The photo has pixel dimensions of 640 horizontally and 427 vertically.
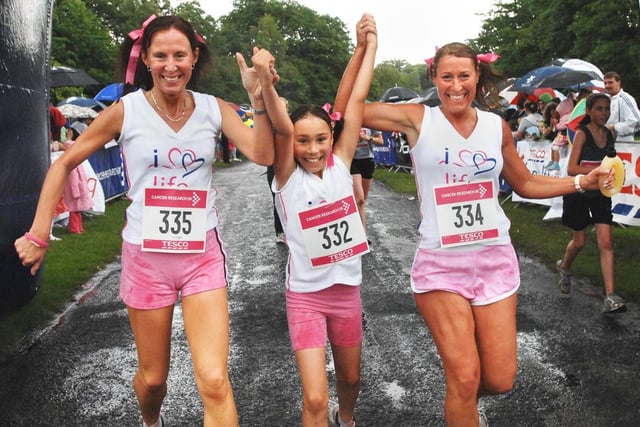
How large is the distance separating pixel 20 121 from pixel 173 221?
8.41 feet

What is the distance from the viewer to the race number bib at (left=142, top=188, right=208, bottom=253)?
11.4 ft

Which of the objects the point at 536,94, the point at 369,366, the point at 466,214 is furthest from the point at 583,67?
the point at 466,214

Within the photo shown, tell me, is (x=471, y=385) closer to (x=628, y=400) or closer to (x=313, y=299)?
(x=313, y=299)

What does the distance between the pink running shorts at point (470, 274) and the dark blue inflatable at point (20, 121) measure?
3.12 metres

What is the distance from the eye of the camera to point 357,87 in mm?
3795

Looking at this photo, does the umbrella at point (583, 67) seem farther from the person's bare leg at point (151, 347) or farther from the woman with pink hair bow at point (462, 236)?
the person's bare leg at point (151, 347)

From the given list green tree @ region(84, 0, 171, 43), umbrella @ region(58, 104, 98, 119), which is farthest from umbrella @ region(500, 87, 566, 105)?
green tree @ region(84, 0, 171, 43)

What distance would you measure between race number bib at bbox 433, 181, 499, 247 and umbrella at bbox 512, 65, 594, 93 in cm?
1149

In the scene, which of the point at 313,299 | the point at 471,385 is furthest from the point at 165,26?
the point at 471,385

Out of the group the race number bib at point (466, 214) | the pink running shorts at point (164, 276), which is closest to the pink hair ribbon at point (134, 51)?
the pink running shorts at point (164, 276)

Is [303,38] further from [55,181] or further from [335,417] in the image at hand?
[55,181]

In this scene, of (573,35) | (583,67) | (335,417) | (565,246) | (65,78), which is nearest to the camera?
(335,417)

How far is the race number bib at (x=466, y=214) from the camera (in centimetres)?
357

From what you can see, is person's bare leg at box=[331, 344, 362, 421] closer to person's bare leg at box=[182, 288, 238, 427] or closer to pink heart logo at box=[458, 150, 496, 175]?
person's bare leg at box=[182, 288, 238, 427]
